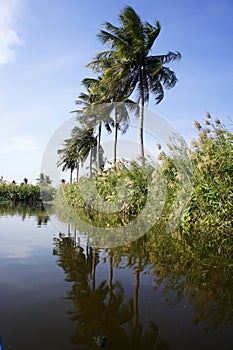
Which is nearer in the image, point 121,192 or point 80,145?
point 121,192

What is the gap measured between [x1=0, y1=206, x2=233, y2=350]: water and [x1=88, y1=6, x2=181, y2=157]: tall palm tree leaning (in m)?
12.1

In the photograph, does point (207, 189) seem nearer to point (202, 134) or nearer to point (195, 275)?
point (202, 134)

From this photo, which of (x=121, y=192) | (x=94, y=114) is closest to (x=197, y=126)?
(x=121, y=192)

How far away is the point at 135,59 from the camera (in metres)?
16.4

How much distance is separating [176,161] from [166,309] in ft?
16.8

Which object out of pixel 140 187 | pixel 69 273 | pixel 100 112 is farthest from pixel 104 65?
pixel 69 273

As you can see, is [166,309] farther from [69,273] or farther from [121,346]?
[69,273]

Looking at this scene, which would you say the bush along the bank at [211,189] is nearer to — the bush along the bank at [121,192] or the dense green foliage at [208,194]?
the dense green foliage at [208,194]

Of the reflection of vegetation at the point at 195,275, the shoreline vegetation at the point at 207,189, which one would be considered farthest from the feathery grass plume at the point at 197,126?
the reflection of vegetation at the point at 195,275

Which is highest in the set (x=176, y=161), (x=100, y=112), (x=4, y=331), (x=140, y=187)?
(x=100, y=112)

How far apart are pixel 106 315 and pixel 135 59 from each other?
16.1m

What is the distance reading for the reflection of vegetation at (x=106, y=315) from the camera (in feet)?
6.17

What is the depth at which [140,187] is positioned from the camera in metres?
8.78

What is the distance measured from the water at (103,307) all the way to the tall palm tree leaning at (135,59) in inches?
475
